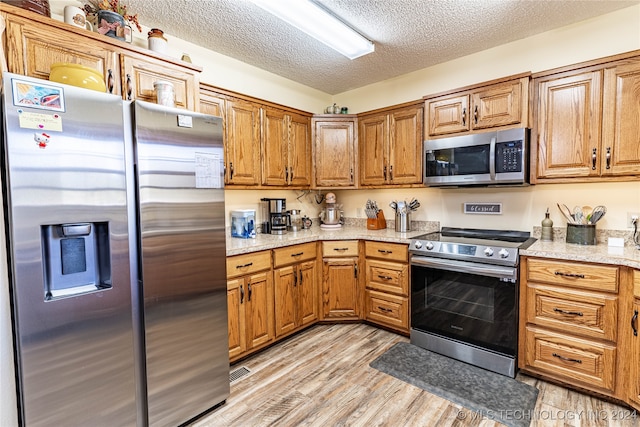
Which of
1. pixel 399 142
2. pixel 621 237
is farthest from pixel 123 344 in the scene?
pixel 621 237

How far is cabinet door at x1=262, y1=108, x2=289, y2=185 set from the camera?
2.94m

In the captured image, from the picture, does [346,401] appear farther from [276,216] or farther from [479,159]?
[479,159]

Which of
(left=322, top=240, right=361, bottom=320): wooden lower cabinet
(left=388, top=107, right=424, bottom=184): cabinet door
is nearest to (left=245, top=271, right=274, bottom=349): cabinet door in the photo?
(left=322, top=240, right=361, bottom=320): wooden lower cabinet

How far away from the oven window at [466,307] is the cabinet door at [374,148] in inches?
44.2

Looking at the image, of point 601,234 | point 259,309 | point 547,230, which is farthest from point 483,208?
point 259,309

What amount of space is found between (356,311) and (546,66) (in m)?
2.75

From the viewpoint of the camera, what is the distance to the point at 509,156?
7.75ft

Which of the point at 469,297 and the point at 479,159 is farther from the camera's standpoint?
the point at 479,159

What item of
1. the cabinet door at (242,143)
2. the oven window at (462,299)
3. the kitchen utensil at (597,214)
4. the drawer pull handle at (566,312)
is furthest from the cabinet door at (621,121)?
the cabinet door at (242,143)

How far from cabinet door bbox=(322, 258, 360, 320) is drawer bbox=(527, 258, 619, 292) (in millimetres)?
1488

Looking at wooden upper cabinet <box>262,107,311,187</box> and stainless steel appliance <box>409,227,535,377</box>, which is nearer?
stainless steel appliance <box>409,227,535,377</box>

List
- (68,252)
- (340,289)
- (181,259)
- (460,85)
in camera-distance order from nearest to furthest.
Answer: (68,252)
(181,259)
(460,85)
(340,289)

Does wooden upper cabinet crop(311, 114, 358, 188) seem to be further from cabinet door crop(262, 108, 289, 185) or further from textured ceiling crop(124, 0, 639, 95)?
textured ceiling crop(124, 0, 639, 95)

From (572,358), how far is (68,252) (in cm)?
296
